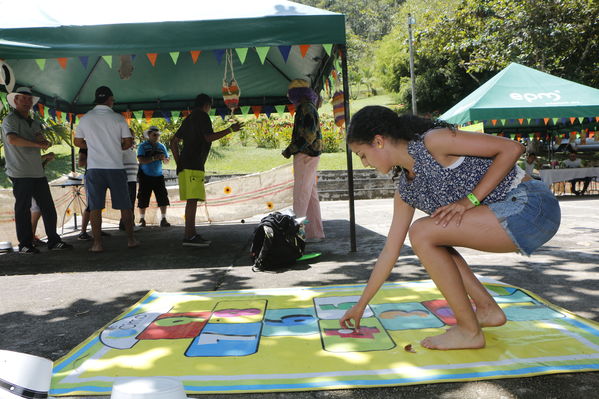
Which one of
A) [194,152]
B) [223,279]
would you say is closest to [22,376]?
[223,279]

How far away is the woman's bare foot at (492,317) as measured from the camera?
7.87 feet

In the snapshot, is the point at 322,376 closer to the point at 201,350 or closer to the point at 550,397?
the point at 201,350

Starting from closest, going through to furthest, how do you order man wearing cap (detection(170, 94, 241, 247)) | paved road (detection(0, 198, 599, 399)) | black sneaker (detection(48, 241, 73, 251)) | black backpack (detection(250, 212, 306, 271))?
paved road (detection(0, 198, 599, 399)) < black backpack (detection(250, 212, 306, 271)) < man wearing cap (detection(170, 94, 241, 247)) < black sneaker (detection(48, 241, 73, 251))

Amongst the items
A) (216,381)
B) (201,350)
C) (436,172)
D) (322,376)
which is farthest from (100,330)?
(436,172)

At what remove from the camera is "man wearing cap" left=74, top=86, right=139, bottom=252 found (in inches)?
218

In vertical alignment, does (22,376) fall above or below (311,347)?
above

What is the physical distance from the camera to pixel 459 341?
7.23 ft

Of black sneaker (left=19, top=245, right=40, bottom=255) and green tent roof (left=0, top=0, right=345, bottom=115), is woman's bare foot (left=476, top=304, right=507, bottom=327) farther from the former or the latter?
black sneaker (left=19, top=245, right=40, bottom=255)

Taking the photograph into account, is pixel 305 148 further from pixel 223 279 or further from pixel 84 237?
pixel 84 237

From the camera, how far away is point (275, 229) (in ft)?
14.9

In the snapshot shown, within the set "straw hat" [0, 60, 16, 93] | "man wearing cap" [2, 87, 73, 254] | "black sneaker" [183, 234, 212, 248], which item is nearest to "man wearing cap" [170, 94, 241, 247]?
"black sneaker" [183, 234, 212, 248]

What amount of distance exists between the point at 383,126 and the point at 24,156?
4.95m

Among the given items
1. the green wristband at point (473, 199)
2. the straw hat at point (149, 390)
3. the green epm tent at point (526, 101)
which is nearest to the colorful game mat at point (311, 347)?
the green wristband at point (473, 199)

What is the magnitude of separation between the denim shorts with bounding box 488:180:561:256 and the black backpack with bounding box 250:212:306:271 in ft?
8.53
